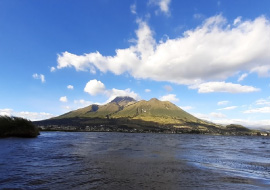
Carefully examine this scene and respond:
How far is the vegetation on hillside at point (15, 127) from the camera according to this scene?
60.4m

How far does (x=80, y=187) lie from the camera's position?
13.2 meters

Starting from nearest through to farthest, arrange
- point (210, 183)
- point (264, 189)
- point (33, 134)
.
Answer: point (264, 189) < point (210, 183) < point (33, 134)

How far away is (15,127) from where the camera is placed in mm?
62375

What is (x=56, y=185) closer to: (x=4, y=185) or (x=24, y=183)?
(x=24, y=183)

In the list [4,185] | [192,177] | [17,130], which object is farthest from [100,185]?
[17,130]

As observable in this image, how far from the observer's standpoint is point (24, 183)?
1370 centimetres

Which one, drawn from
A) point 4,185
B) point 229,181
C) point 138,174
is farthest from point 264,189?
point 4,185

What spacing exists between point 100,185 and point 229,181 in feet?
30.1

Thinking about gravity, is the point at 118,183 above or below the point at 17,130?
below

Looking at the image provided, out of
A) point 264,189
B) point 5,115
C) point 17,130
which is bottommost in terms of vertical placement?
point 264,189

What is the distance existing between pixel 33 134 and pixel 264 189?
6554 centimetres

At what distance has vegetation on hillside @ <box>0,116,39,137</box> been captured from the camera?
198 feet

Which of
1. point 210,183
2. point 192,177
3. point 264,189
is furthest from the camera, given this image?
point 192,177

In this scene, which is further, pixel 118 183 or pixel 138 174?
pixel 138 174
